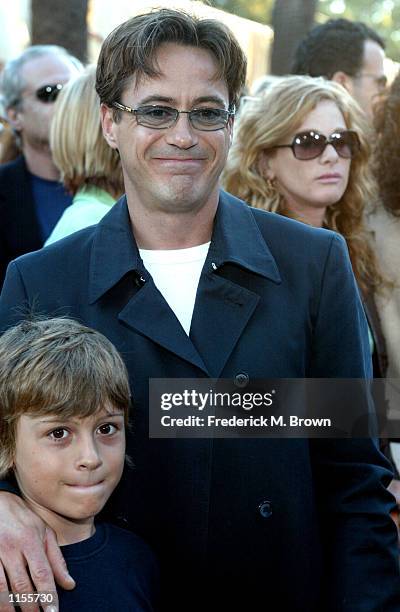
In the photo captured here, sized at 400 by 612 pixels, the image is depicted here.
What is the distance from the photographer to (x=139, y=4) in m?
3.26

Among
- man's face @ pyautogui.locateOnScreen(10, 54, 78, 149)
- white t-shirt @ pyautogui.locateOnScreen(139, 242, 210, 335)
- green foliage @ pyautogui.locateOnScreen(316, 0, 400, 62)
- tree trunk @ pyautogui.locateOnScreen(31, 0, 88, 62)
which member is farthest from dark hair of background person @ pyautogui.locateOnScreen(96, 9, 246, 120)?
green foliage @ pyautogui.locateOnScreen(316, 0, 400, 62)

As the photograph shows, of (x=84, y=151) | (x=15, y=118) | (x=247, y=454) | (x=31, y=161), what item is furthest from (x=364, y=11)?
(x=247, y=454)

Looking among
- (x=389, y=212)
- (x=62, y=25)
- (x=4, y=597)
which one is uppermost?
(x=62, y=25)

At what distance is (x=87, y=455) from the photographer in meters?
2.50

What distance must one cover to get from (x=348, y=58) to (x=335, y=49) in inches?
4.5

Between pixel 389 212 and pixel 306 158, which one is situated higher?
pixel 306 158

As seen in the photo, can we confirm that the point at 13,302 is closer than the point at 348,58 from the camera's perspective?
Yes

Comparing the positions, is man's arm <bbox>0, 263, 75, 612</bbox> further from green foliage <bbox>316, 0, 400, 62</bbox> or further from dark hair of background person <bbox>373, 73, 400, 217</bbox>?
green foliage <bbox>316, 0, 400, 62</bbox>

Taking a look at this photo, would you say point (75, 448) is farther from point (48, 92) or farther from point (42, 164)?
point (48, 92)

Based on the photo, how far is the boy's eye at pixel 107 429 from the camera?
262 centimetres

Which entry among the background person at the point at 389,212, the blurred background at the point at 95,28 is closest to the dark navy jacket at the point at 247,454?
the background person at the point at 389,212

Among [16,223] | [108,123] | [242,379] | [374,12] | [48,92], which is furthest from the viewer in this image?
[374,12]

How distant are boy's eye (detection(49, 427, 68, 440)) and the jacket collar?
0.45 meters

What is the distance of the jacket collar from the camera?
288 centimetres
